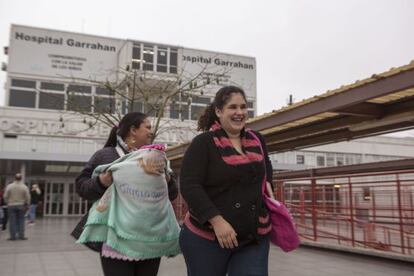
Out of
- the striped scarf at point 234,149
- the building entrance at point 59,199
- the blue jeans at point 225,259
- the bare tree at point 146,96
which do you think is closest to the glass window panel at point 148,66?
the building entrance at point 59,199

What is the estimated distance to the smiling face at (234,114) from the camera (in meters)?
2.91

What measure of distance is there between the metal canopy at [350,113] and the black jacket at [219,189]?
4218 mm

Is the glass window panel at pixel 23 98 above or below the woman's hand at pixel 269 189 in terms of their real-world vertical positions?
above

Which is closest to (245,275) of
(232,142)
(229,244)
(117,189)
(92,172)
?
(229,244)

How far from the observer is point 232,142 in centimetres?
293

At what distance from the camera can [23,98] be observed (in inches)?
1214

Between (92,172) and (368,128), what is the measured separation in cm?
672

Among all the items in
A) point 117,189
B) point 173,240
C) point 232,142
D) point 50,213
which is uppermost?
point 232,142

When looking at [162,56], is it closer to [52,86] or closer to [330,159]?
[52,86]

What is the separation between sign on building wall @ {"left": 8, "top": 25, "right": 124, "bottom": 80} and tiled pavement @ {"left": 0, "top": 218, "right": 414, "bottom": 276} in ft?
73.2

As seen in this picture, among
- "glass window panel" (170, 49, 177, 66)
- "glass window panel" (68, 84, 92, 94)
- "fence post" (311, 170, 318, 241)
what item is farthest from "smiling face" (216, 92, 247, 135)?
"glass window panel" (170, 49, 177, 66)

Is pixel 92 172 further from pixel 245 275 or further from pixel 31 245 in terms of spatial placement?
pixel 31 245

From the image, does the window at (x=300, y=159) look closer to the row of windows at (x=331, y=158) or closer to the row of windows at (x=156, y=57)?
the row of windows at (x=331, y=158)

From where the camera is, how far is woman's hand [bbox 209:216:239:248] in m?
2.60
